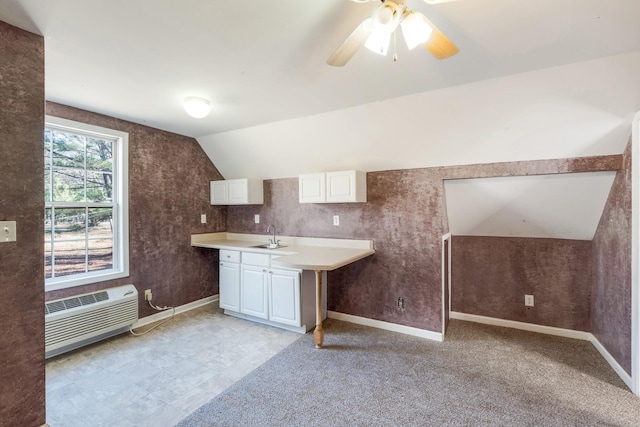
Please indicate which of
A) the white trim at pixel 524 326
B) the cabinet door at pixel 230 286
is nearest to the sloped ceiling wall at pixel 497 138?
the white trim at pixel 524 326

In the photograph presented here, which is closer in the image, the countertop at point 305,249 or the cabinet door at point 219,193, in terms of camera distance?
the countertop at point 305,249

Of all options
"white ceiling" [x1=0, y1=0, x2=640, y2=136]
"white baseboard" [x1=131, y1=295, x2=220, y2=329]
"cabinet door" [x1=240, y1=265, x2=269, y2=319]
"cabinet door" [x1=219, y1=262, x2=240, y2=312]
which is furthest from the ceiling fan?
"white baseboard" [x1=131, y1=295, x2=220, y2=329]

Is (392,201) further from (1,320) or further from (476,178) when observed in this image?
(1,320)

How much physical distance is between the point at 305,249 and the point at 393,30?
2485 mm

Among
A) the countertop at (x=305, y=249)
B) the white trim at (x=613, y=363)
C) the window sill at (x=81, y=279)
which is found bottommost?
the white trim at (x=613, y=363)

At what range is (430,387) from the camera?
7.07 ft

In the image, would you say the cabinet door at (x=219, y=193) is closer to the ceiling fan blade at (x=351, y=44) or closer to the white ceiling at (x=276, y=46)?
the white ceiling at (x=276, y=46)

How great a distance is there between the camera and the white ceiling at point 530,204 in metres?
2.54

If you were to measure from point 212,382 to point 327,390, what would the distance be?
90 cm

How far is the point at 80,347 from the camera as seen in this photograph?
2795 millimetres

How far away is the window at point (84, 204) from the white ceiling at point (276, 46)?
44 cm

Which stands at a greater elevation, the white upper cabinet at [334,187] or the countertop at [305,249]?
the white upper cabinet at [334,187]

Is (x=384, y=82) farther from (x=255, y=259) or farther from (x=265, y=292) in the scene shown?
(x=265, y=292)

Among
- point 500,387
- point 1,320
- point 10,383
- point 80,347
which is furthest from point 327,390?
point 80,347
